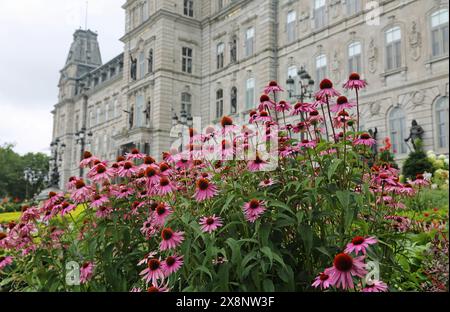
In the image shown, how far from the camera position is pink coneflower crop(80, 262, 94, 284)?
8.46ft

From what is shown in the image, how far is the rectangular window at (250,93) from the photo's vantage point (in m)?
24.7

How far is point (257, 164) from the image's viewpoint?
2936 millimetres

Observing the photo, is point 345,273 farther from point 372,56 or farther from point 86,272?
point 372,56

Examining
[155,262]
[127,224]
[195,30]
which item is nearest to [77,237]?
[127,224]

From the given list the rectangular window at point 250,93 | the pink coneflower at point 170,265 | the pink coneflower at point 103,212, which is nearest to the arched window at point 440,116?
the rectangular window at point 250,93

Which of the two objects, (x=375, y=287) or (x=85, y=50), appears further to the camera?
(x=85, y=50)

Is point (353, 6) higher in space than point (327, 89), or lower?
higher

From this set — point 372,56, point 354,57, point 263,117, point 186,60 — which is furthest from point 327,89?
point 186,60

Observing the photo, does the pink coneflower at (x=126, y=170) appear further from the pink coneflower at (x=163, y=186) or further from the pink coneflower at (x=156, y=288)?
the pink coneflower at (x=156, y=288)

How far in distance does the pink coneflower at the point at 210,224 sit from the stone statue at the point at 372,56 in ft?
60.4

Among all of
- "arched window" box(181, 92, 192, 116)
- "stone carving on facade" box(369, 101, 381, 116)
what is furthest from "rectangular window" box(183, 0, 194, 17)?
"stone carving on facade" box(369, 101, 381, 116)

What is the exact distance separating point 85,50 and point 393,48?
14.4 m

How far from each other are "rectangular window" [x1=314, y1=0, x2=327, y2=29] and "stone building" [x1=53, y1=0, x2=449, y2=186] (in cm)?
5
